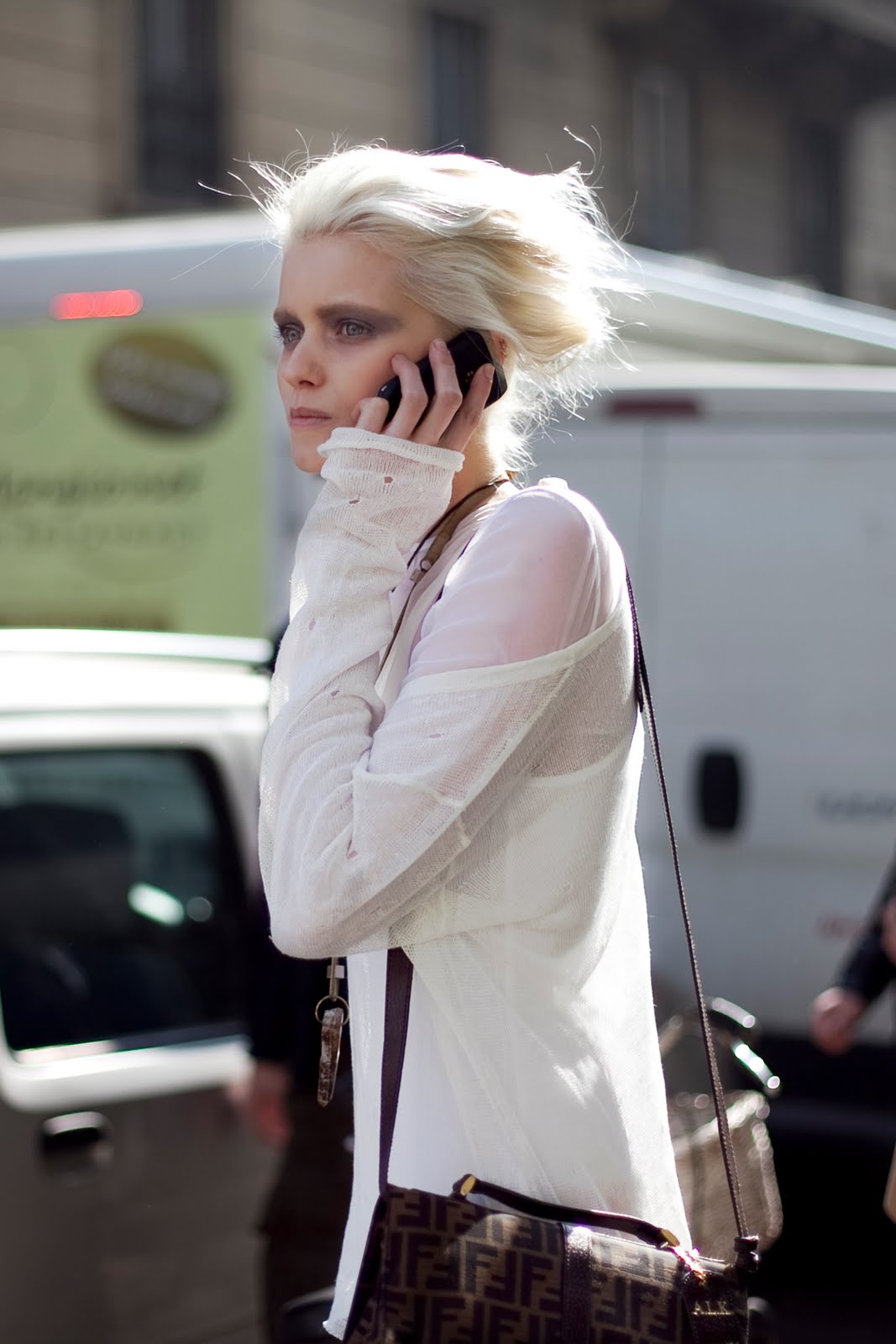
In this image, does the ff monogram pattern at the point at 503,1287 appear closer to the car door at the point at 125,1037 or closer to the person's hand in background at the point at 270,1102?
the car door at the point at 125,1037

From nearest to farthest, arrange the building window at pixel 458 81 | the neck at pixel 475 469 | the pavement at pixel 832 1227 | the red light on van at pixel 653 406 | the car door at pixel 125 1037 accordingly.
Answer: the neck at pixel 475 469 → the car door at pixel 125 1037 → the pavement at pixel 832 1227 → the red light on van at pixel 653 406 → the building window at pixel 458 81

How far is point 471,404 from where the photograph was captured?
5.07 feet

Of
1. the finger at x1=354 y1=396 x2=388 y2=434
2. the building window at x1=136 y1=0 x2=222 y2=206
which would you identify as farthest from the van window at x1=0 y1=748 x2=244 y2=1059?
the building window at x1=136 y1=0 x2=222 y2=206

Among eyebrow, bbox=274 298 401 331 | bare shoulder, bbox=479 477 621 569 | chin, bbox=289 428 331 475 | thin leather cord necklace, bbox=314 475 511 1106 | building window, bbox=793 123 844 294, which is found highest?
building window, bbox=793 123 844 294

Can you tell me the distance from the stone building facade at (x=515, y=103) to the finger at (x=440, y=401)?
33.2 feet

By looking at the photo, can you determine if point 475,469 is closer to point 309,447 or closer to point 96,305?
point 309,447

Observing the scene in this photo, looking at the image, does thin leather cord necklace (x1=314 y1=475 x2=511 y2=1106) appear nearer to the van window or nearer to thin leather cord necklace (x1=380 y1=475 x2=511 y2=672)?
thin leather cord necklace (x1=380 y1=475 x2=511 y2=672)

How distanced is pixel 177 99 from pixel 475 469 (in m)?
12.9

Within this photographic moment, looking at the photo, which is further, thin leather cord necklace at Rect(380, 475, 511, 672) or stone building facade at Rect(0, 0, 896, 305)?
stone building facade at Rect(0, 0, 896, 305)

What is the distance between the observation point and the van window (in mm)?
2818

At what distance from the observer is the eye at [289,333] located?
1.57 metres

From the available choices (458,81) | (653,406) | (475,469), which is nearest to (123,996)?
(475,469)

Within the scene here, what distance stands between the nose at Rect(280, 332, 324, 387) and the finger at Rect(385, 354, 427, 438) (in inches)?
3.2

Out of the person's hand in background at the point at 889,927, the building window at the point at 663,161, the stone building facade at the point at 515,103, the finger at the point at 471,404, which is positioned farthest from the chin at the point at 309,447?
the building window at the point at 663,161
